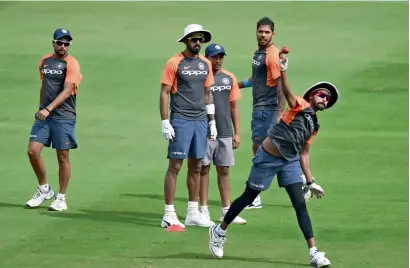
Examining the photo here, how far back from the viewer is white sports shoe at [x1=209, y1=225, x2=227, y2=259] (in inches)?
503

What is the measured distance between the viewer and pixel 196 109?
14.5 meters

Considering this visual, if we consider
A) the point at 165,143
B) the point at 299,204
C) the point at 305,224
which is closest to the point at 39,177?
the point at 299,204

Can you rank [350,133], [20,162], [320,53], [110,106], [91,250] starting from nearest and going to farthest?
1. [91,250]
2. [20,162]
3. [350,133]
4. [110,106]
5. [320,53]

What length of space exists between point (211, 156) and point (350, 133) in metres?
6.59

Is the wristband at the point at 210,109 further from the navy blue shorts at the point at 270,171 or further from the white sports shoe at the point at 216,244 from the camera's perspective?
the white sports shoe at the point at 216,244

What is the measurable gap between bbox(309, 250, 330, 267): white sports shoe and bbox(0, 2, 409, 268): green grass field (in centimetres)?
25

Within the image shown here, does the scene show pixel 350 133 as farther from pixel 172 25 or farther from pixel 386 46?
pixel 172 25

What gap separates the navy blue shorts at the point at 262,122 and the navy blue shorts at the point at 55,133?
7.92 ft

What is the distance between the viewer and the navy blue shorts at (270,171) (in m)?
12.8

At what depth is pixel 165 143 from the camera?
799 inches

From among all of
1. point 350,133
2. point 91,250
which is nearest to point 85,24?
point 350,133

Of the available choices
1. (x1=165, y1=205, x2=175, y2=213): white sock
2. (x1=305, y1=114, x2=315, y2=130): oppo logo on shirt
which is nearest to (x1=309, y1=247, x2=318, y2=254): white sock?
(x1=305, y1=114, x2=315, y2=130): oppo logo on shirt

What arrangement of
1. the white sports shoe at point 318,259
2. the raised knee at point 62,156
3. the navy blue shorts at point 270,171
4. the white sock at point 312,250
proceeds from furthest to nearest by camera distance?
the raised knee at point 62,156
the navy blue shorts at point 270,171
the white sock at point 312,250
the white sports shoe at point 318,259

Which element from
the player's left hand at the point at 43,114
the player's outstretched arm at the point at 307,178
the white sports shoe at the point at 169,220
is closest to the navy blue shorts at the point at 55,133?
the player's left hand at the point at 43,114
